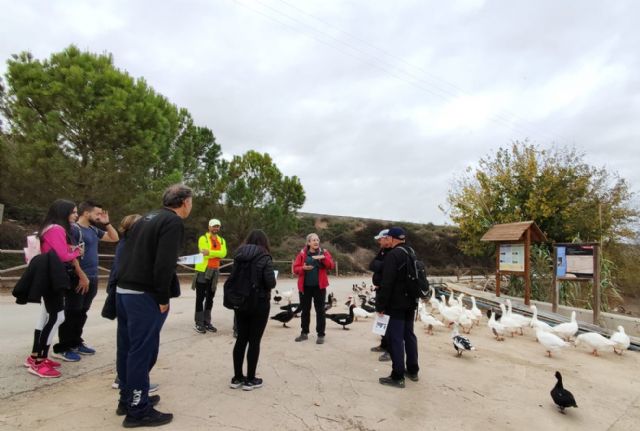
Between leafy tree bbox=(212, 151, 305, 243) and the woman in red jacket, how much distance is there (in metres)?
12.4

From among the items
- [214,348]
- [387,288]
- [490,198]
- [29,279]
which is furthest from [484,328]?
[490,198]

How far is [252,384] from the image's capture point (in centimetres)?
385

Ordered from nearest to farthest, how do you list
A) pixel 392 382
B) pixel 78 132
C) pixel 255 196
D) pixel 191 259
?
pixel 392 382 → pixel 191 259 → pixel 78 132 → pixel 255 196

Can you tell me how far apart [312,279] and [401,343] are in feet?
6.61

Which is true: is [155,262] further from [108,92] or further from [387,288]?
[108,92]

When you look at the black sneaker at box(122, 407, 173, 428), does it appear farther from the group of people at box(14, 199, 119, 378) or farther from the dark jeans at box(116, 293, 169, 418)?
the group of people at box(14, 199, 119, 378)

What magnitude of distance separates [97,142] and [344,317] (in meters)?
10.6

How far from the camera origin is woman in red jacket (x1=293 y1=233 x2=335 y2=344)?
5.93m

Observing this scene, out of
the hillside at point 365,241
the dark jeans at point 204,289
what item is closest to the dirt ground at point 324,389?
the dark jeans at point 204,289

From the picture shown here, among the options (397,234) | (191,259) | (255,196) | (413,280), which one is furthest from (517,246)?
(255,196)

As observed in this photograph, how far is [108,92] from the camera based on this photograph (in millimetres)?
12992

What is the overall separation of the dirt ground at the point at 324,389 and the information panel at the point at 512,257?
431 centimetres

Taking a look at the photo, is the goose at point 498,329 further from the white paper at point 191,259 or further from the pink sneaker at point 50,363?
the pink sneaker at point 50,363

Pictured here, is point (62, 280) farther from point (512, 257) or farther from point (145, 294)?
point (512, 257)
